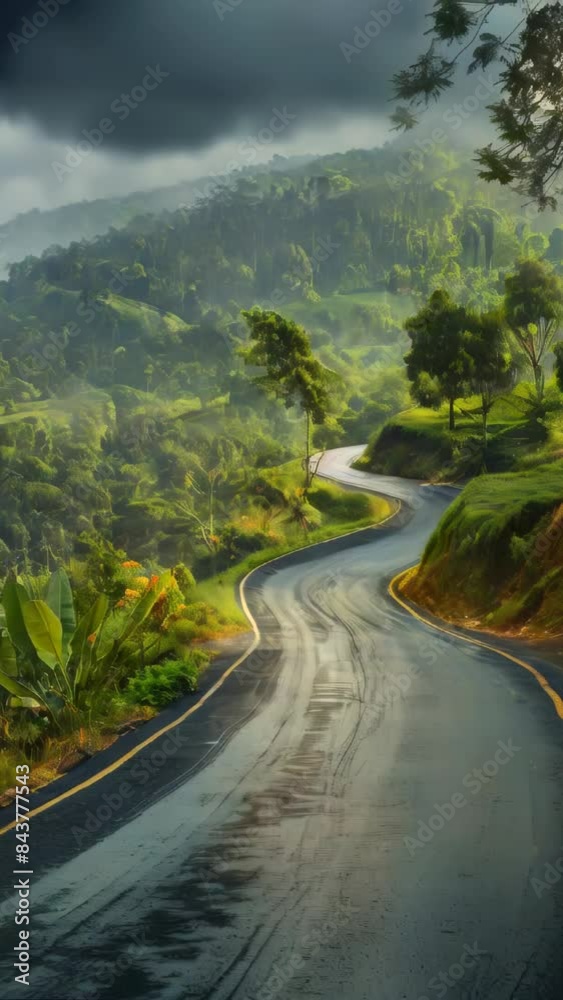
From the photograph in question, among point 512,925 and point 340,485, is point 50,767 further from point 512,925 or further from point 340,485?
point 340,485

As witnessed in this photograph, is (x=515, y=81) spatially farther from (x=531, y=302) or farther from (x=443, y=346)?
(x=531, y=302)

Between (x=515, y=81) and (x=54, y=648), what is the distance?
49.8 ft

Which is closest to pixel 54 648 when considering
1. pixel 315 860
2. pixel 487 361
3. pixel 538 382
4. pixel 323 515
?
pixel 315 860

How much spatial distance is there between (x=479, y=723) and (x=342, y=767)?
3.54 meters

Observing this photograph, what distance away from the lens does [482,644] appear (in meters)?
28.0

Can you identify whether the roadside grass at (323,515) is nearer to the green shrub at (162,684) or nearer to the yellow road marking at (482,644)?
the yellow road marking at (482,644)

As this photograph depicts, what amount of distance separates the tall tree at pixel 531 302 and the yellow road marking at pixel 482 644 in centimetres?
3017

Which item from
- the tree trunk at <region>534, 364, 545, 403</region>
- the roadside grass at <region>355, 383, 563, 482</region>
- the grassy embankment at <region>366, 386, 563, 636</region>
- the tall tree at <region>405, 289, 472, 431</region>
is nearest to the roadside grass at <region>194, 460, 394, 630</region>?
the roadside grass at <region>355, 383, 563, 482</region>

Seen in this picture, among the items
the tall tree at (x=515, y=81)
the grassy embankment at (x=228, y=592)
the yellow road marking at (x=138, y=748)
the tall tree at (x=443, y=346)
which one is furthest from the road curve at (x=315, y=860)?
the tall tree at (x=443, y=346)

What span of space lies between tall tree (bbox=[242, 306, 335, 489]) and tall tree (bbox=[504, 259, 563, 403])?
13972mm

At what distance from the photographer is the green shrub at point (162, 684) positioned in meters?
19.5

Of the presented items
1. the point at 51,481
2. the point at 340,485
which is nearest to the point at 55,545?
the point at 51,481

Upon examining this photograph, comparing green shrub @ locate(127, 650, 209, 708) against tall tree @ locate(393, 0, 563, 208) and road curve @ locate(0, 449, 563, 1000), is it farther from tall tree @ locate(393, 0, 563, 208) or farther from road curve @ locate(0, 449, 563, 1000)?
tall tree @ locate(393, 0, 563, 208)

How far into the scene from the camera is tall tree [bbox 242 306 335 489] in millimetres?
74000
